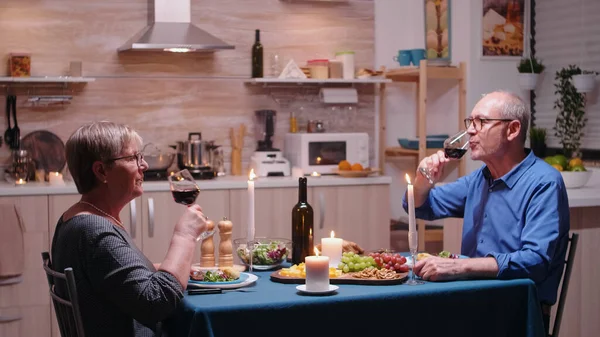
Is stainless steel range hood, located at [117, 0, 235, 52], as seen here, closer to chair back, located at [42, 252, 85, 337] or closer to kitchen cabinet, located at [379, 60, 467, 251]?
kitchen cabinet, located at [379, 60, 467, 251]

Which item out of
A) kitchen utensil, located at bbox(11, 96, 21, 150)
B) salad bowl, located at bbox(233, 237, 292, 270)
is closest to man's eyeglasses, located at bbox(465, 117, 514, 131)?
salad bowl, located at bbox(233, 237, 292, 270)

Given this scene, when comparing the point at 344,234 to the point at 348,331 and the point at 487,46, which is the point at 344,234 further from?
the point at 348,331

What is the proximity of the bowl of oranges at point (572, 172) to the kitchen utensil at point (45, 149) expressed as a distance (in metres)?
3.03

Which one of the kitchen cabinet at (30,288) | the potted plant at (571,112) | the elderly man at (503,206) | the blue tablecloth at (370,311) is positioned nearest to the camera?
the blue tablecloth at (370,311)

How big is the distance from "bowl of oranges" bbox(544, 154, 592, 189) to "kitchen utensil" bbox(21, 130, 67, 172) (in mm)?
3031

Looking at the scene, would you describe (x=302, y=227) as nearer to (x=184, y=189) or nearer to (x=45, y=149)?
(x=184, y=189)

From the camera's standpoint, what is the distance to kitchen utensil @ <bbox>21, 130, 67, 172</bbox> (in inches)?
212

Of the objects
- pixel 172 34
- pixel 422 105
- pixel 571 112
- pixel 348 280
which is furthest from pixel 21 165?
pixel 571 112

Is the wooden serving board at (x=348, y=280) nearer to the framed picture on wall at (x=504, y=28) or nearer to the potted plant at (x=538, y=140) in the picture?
the potted plant at (x=538, y=140)

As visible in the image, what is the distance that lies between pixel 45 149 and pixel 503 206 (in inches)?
133

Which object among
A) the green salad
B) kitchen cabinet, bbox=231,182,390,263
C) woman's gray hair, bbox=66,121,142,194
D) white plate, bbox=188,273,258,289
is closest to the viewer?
woman's gray hair, bbox=66,121,142,194

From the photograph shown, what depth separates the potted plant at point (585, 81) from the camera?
17.2 feet

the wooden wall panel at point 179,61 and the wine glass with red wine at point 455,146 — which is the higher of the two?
the wooden wall panel at point 179,61

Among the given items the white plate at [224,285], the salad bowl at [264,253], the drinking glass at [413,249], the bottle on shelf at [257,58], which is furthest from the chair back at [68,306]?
the bottle on shelf at [257,58]
